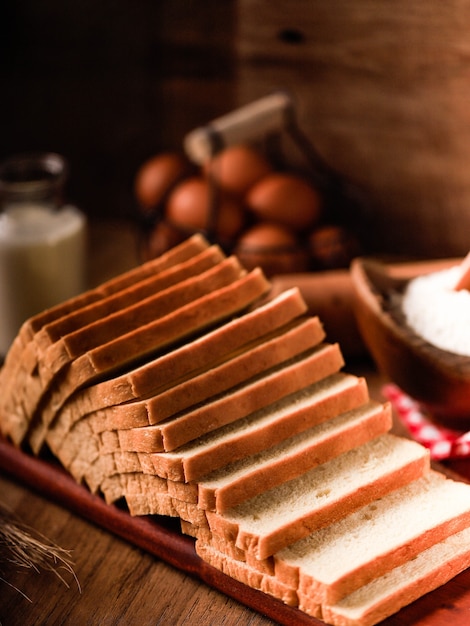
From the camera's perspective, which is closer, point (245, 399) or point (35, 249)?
point (245, 399)

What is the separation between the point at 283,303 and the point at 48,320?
1.92 feet

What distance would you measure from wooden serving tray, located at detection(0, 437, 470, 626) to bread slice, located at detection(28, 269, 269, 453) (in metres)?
0.08

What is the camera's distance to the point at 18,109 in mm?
3738

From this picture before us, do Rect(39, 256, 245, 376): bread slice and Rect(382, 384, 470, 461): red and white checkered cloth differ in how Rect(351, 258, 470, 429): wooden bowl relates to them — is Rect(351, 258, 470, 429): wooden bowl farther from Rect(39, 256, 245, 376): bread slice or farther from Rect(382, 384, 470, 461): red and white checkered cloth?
Rect(39, 256, 245, 376): bread slice

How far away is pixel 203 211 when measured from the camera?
9.52 feet

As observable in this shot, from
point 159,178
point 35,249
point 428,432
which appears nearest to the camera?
point 428,432

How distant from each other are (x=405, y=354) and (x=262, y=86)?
1.68 metres

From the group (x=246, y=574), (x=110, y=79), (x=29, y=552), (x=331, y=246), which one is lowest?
(x=29, y=552)

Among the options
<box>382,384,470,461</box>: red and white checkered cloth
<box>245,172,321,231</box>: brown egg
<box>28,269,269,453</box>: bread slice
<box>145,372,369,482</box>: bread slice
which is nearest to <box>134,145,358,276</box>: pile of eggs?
<box>245,172,321,231</box>: brown egg

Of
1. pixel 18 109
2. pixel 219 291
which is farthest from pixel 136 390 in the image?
pixel 18 109

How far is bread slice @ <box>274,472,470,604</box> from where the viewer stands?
161cm

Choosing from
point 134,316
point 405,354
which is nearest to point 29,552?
point 134,316

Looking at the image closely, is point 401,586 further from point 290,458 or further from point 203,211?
point 203,211

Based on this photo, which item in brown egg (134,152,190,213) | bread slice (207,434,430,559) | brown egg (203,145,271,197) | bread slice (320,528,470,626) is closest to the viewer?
bread slice (320,528,470,626)
